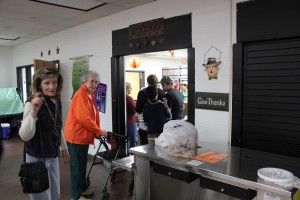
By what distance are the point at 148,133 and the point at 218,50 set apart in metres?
1.50

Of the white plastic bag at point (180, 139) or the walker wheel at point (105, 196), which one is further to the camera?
the walker wheel at point (105, 196)

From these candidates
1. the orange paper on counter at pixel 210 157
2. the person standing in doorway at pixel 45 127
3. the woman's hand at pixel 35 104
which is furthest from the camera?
the orange paper on counter at pixel 210 157

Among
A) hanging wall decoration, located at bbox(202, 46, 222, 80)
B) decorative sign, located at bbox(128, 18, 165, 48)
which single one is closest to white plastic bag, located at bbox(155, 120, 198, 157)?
hanging wall decoration, located at bbox(202, 46, 222, 80)

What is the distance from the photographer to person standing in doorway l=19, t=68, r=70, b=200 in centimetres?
207

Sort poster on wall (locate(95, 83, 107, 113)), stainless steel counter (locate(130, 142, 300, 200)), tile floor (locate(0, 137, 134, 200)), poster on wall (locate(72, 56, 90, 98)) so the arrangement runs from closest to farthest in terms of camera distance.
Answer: stainless steel counter (locate(130, 142, 300, 200)), tile floor (locate(0, 137, 134, 200)), poster on wall (locate(95, 83, 107, 113)), poster on wall (locate(72, 56, 90, 98))

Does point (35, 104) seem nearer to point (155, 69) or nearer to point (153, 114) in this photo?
point (153, 114)

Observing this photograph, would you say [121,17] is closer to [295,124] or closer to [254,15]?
[254,15]

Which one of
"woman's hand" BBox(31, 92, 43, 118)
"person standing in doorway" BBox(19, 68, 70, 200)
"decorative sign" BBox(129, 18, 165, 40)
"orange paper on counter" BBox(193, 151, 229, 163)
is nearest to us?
"woman's hand" BBox(31, 92, 43, 118)

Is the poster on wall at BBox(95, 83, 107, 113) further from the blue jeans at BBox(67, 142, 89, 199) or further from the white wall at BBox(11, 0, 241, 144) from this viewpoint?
the blue jeans at BBox(67, 142, 89, 199)

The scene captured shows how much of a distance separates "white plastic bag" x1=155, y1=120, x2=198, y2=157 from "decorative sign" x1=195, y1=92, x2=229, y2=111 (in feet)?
2.20

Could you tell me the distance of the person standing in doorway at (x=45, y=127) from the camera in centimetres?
207

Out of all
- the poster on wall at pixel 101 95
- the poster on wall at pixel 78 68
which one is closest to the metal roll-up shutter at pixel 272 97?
the poster on wall at pixel 101 95

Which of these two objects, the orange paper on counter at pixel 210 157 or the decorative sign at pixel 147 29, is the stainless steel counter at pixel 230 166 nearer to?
the orange paper on counter at pixel 210 157

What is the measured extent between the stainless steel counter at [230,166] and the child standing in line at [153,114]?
971 millimetres
